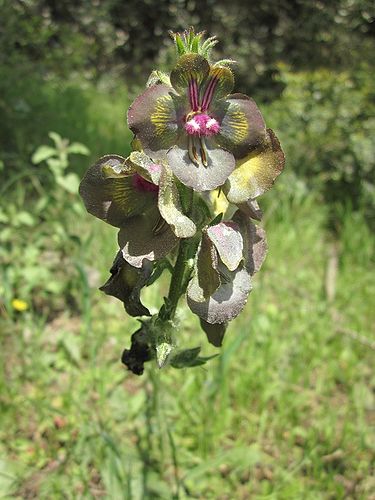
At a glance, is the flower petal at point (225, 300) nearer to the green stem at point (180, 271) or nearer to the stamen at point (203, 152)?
the green stem at point (180, 271)

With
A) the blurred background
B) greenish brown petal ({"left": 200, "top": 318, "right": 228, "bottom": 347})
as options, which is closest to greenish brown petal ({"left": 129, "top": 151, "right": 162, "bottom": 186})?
greenish brown petal ({"left": 200, "top": 318, "right": 228, "bottom": 347})

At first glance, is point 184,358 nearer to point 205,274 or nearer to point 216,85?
point 205,274

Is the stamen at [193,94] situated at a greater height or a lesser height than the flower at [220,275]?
greater

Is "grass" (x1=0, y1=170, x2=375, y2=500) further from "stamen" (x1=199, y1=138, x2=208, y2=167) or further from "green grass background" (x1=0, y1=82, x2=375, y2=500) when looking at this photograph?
"stamen" (x1=199, y1=138, x2=208, y2=167)

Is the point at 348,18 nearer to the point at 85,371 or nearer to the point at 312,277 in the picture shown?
the point at 312,277

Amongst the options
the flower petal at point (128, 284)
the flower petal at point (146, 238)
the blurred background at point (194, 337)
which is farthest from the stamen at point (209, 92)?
the blurred background at point (194, 337)

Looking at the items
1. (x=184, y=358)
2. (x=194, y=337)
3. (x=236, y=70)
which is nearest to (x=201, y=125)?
(x=184, y=358)
